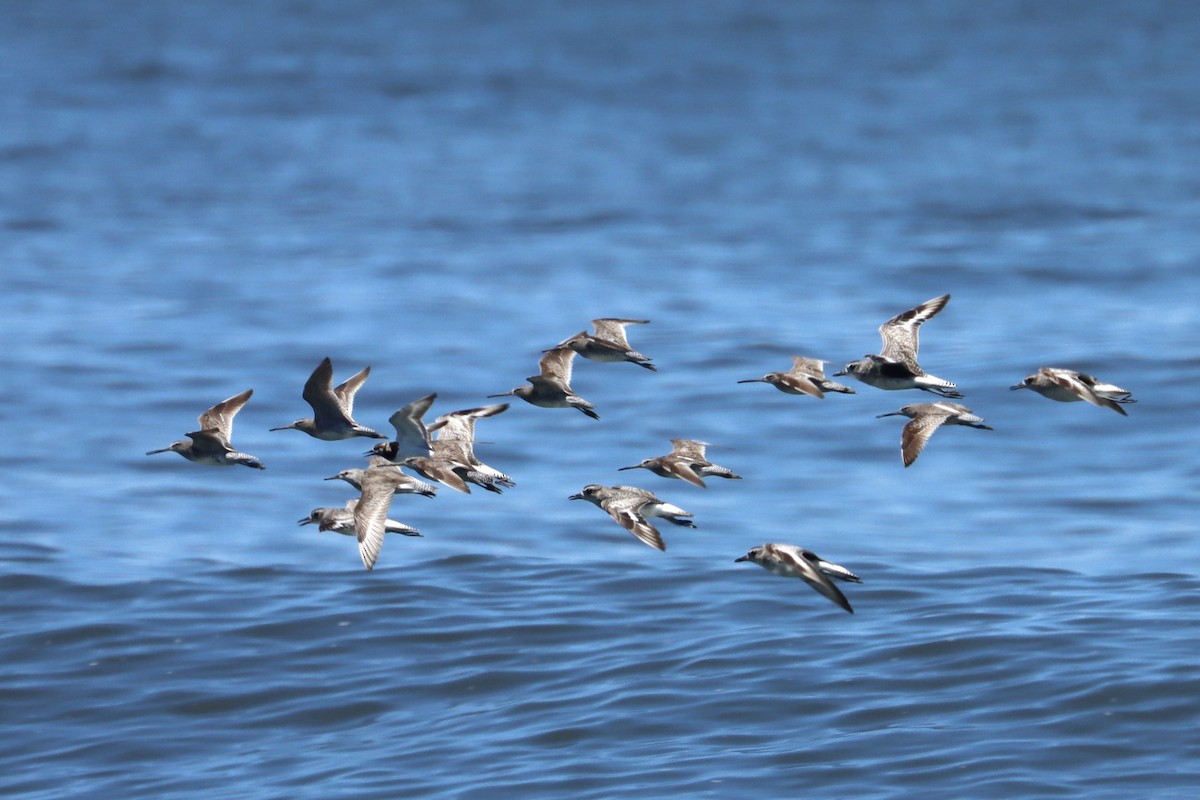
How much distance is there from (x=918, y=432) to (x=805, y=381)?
122 cm

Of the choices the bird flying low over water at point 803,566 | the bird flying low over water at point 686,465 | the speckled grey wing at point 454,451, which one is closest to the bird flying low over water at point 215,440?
the speckled grey wing at point 454,451

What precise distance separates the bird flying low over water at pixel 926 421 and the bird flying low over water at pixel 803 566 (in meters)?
1.02

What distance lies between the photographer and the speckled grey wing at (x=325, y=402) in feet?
48.2

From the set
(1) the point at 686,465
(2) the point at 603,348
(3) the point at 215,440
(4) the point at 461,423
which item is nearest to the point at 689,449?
(1) the point at 686,465

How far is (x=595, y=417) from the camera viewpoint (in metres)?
15.0

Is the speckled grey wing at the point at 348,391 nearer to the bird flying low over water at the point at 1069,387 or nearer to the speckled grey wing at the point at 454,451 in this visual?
the speckled grey wing at the point at 454,451

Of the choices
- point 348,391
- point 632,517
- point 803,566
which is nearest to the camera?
point 803,566

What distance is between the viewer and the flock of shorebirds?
13344 mm

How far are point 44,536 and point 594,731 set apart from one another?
10006mm

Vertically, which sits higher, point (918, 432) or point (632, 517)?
point (918, 432)

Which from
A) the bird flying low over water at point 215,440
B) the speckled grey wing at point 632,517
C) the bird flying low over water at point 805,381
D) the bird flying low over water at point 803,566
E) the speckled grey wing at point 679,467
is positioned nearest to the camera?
the bird flying low over water at point 803,566

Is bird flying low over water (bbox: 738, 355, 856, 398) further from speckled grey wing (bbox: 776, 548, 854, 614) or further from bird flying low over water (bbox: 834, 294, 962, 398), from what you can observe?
speckled grey wing (bbox: 776, 548, 854, 614)

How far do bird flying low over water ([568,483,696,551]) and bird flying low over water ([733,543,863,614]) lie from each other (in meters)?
0.65

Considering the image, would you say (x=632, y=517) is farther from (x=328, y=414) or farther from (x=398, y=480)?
(x=328, y=414)
